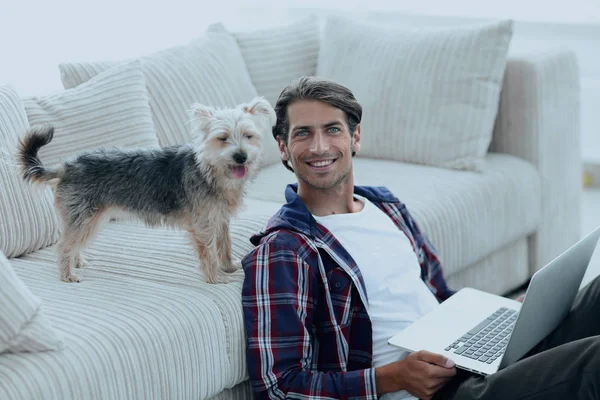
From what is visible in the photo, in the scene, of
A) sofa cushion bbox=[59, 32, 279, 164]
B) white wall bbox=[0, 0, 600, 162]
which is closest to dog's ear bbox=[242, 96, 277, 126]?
sofa cushion bbox=[59, 32, 279, 164]

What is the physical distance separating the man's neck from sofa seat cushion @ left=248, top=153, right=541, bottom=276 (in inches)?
21.8

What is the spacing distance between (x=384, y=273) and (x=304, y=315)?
0.82 ft

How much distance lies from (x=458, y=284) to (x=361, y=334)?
102 centimetres

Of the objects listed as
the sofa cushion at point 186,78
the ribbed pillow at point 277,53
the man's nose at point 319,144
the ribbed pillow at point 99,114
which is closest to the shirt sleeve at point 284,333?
the man's nose at point 319,144

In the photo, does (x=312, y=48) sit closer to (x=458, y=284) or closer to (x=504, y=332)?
(x=458, y=284)

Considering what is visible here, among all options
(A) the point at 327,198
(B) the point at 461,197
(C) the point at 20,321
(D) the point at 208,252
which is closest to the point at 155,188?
(D) the point at 208,252

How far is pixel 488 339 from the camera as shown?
187 centimetres

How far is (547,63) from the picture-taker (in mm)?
3066

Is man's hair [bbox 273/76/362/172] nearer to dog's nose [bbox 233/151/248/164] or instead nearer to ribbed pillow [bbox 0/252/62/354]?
dog's nose [bbox 233/151/248/164]

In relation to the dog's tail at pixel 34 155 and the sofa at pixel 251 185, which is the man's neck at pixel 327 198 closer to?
the sofa at pixel 251 185

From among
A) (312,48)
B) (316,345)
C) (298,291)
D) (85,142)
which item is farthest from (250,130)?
(312,48)

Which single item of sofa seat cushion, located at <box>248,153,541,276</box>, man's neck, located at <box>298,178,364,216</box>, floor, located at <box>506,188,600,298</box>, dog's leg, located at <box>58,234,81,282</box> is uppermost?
man's neck, located at <box>298,178,364,216</box>

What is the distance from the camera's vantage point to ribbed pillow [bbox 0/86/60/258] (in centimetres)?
209

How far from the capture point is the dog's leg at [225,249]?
1975mm
